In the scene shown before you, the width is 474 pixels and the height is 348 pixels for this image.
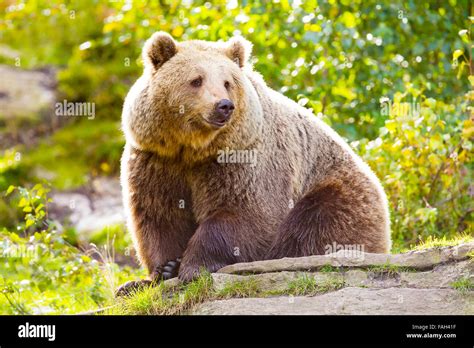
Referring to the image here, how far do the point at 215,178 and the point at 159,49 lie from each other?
1235mm

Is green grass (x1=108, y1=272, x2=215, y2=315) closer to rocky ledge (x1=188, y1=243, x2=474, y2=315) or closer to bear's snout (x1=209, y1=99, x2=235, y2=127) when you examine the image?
rocky ledge (x1=188, y1=243, x2=474, y2=315)

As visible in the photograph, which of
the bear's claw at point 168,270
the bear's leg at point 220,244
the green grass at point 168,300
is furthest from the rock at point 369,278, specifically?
the bear's claw at point 168,270

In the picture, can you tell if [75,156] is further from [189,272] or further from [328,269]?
[328,269]

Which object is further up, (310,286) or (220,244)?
(220,244)

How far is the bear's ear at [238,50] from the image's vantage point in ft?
23.2

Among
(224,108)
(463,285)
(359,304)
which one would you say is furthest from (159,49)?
(463,285)

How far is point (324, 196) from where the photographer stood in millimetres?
7262

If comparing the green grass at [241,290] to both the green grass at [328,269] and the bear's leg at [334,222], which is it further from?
the bear's leg at [334,222]

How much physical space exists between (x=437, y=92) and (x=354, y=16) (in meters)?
1.77

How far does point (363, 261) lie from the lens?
6332mm

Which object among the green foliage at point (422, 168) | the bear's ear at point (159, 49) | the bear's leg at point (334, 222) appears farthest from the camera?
the green foliage at point (422, 168)

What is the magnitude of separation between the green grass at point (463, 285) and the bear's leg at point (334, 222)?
4.43 ft
